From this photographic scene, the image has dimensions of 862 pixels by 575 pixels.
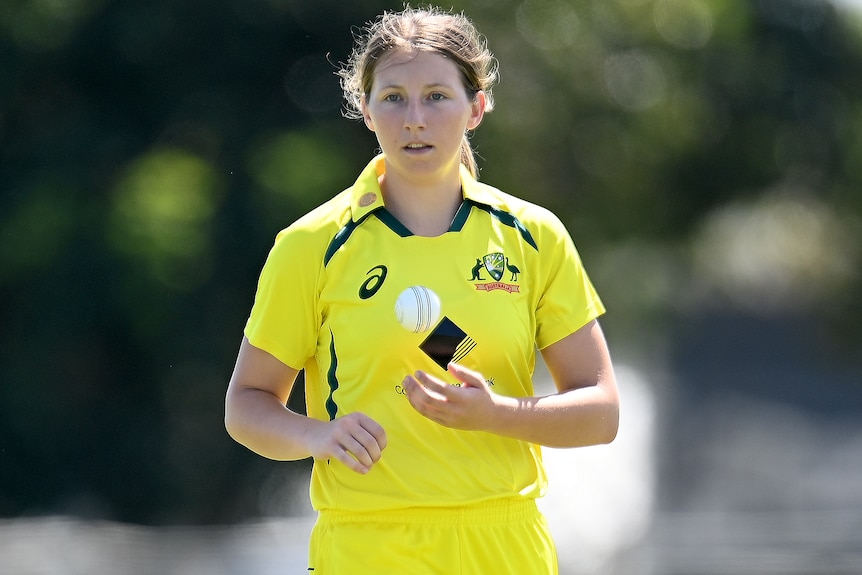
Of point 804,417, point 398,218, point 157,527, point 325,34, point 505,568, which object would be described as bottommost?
point 505,568

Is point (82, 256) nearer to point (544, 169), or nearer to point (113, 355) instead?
point (113, 355)

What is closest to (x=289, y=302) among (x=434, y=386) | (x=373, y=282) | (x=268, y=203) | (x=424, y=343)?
(x=373, y=282)

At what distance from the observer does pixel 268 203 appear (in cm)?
794

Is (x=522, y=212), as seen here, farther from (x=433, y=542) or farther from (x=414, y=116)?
(x=433, y=542)

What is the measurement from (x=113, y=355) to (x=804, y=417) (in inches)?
243

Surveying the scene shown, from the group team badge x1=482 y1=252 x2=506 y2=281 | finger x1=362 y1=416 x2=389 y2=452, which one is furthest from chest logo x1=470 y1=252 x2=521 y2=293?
finger x1=362 y1=416 x2=389 y2=452

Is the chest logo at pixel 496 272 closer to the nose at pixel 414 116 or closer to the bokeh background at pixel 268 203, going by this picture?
the nose at pixel 414 116

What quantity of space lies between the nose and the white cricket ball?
1.02ft

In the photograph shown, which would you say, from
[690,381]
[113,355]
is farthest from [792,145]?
[113,355]

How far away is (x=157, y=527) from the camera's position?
839 centimetres

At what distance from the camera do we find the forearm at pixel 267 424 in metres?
2.18

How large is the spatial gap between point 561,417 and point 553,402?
3cm

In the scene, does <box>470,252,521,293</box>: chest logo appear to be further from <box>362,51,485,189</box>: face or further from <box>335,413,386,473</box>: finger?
<box>335,413,386,473</box>: finger

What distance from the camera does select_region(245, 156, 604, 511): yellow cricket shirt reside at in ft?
7.20
